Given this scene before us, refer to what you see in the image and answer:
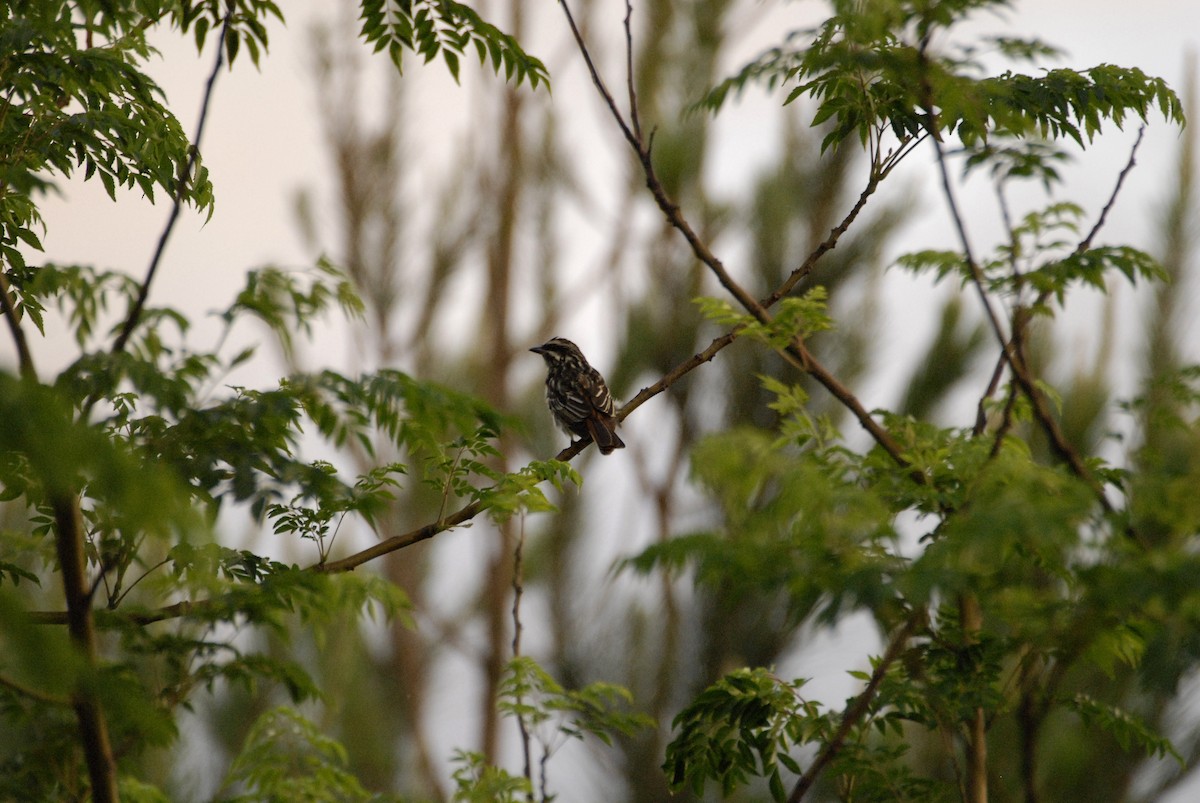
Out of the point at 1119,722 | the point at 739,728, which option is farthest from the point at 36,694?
the point at 1119,722

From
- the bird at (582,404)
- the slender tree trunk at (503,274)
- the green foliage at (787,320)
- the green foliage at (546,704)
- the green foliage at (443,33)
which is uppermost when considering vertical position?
the slender tree trunk at (503,274)

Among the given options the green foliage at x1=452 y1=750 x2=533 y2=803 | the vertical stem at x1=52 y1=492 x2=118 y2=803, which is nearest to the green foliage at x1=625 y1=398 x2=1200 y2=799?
the green foliage at x1=452 y1=750 x2=533 y2=803

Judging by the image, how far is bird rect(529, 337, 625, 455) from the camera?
4809 mm

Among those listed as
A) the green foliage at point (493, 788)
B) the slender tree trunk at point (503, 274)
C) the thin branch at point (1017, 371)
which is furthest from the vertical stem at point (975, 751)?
the slender tree trunk at point (503, 274)

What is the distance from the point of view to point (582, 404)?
5035 millimetres

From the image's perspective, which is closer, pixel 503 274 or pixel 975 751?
pixel 975 751

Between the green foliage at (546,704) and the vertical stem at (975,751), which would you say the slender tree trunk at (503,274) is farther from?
the vertical stem at (975,751)

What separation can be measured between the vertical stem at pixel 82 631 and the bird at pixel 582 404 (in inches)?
107

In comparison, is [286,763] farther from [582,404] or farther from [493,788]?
[582,404]

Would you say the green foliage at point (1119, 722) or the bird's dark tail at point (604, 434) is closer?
the green foliage at point (1119, 722)

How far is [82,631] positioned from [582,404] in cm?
322

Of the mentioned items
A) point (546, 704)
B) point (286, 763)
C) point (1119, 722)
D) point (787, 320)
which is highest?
point (787, 320)

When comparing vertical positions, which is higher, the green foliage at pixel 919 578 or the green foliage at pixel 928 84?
the green foliage at pixel 928 84

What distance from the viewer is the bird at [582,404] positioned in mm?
4809
